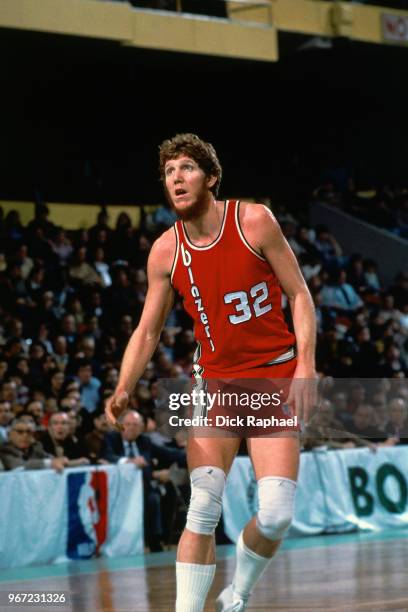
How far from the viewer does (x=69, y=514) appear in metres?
12.6

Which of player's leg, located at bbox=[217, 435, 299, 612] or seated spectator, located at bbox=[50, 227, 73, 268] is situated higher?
seated spectator, located at bbox=[50, 227, 73, 268]

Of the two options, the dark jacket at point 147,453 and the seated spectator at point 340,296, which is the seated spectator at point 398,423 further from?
the seated spectator at point 340,296

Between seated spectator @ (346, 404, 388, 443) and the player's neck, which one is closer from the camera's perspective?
the player's neck

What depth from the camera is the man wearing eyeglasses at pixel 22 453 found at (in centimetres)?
1245

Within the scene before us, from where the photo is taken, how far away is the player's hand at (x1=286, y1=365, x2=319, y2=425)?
580 cm

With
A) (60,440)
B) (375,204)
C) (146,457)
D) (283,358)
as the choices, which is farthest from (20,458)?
(375,204)

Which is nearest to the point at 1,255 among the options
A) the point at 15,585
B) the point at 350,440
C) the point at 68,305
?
the point at 68,305

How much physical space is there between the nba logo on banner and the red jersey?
6.66 meters

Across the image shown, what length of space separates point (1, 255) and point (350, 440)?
16.6ft

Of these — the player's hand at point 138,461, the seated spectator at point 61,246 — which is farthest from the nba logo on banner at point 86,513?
the seated spectator at point 61,246

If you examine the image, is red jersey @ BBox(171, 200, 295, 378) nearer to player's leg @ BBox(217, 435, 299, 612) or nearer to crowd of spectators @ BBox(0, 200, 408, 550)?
player's leg @ BBox(217, 435, 299, 612)

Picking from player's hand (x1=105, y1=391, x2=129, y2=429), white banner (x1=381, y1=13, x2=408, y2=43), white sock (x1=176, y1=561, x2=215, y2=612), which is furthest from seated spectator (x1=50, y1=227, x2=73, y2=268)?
white sock (x1=176, y1=561, x2=215, y2=612)

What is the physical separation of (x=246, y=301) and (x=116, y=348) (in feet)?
32.9

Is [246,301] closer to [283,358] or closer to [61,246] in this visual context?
[283,358]
